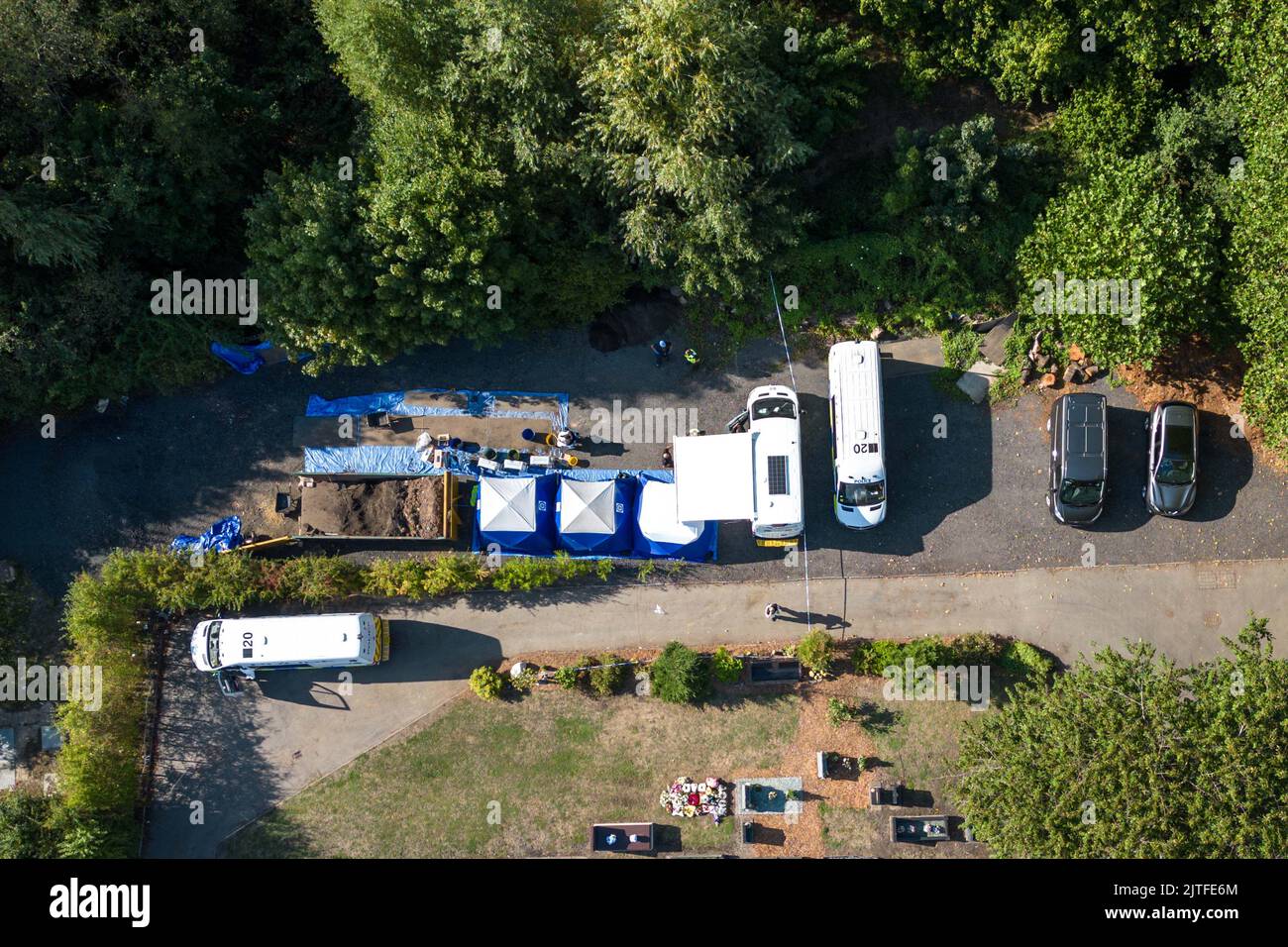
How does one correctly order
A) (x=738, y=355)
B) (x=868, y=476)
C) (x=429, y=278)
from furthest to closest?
1. (x=738, y=355)
2. (x=868, y=476)
3. (x=429, y=278)

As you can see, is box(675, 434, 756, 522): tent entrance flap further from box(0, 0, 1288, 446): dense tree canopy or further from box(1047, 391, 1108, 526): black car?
box(1047, 391, 1108, 526): black car

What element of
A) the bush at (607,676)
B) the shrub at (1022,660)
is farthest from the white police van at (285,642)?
the shrub at (1022,660)

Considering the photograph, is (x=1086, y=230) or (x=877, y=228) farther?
(x=877, y=228)

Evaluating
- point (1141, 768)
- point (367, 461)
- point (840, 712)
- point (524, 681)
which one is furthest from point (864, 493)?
point (367, 461)

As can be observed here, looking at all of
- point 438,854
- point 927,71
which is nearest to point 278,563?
point 438,854

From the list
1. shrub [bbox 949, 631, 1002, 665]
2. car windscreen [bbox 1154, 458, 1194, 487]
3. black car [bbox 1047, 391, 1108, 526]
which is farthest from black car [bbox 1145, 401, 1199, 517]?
shrub [bbox 949, 631, 1002, 665]

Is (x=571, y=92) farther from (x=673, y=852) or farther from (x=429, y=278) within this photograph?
(x=673, y=852)

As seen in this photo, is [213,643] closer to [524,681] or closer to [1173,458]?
[524,681]
